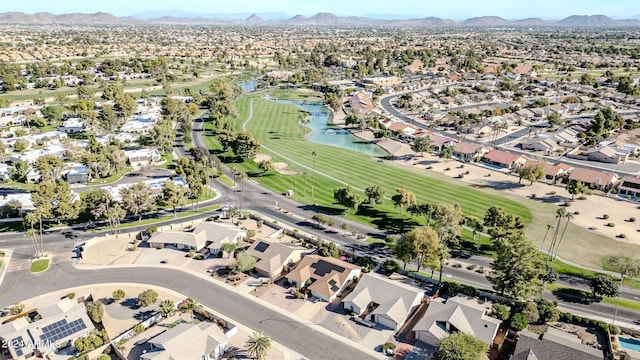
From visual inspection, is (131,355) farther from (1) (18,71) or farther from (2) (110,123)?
(1) (18,71)

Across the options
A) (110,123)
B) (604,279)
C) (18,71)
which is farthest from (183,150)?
(18,71)

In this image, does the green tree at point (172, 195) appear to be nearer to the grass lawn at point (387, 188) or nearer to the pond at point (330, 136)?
the grass lawn at point (387, 188)

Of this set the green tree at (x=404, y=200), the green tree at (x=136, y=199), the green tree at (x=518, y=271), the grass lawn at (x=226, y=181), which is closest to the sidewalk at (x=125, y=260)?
the green tree at (x=136, y=199)

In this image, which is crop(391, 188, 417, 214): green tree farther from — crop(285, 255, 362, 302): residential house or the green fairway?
crop(285, 255, 362, 302): residential house


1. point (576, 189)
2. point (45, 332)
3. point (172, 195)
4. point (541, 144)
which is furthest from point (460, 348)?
point (541, 144)

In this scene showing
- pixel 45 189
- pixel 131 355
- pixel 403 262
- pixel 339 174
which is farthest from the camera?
pixel 339 174
